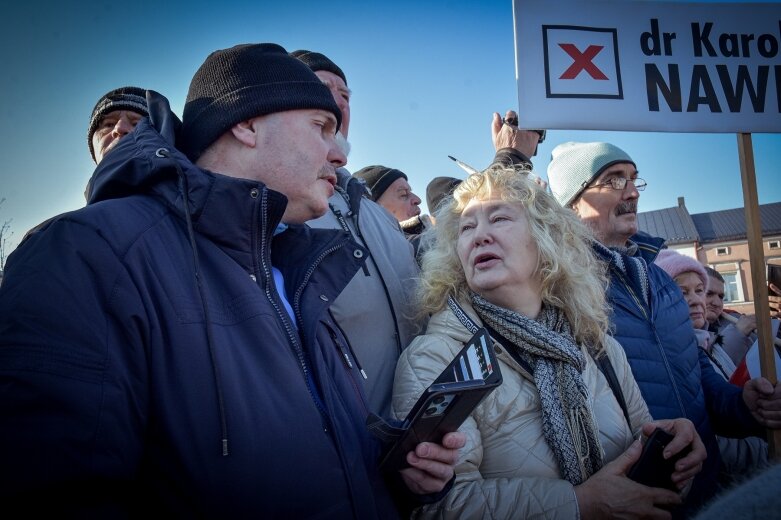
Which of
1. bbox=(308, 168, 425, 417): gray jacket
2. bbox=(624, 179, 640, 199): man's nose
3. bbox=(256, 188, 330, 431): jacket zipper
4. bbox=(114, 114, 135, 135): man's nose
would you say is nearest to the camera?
bbox=(256, 188, 330, 431): jacket zipper

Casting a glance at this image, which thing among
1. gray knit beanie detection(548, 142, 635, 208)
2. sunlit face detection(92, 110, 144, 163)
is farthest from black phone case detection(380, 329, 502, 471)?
sunlit face detection(92, 110, 144, 163)

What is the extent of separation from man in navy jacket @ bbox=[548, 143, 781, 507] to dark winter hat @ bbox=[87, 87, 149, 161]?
3130 mm

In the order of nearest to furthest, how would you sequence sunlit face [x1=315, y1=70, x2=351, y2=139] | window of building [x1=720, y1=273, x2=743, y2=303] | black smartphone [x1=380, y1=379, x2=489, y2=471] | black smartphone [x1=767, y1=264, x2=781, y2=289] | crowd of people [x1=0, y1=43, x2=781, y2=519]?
crowd of people [x1=0, y1=43, x2=781, y2=519]
black smartphone [x1=380, y1=379, x2=489, y2=471]
sunlit face [x1=315, y1=70, x2=351, y2=139]
black smartphone [x1=767, y1=264, x2=781, y2=289]
window of building [x1=720, y1=273, x2=743, y2=303]

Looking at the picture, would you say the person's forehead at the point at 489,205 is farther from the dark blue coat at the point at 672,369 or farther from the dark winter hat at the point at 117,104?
the dark winter hat at the point at 117,104

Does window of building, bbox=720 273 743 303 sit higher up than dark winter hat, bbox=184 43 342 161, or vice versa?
dark winter hat, bbox=184 43 342 161

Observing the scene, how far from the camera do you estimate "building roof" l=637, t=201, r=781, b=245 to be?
146ft

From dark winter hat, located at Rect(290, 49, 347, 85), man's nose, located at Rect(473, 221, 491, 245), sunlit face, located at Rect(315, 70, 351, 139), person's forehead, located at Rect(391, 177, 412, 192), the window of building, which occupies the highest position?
dark winter hat, located at Rect(290, 49, 347, 85)

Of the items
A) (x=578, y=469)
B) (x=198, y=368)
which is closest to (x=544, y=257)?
(x=578, y=469)

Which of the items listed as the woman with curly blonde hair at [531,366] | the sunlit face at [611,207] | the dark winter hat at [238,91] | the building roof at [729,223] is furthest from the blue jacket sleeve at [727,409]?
the building roof at [729,223]

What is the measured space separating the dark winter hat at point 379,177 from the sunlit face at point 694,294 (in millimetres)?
3219

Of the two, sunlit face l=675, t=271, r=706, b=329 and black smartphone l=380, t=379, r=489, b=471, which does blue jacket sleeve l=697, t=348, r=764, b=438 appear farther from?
black smartphone l=380, t=379, r=489, b=471

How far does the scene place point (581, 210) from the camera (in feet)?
12.1

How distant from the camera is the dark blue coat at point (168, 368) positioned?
981 millimetres

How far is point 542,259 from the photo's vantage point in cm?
256
